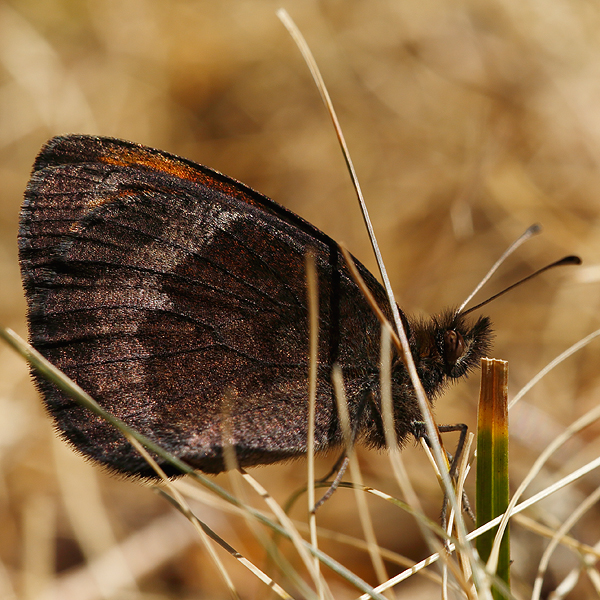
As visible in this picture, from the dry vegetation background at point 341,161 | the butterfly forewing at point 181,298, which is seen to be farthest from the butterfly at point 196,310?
the dry vegetation background at point 341,161

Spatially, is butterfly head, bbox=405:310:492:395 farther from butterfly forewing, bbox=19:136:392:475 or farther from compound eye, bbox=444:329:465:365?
butterfly forewing, bbox=19:136:392:475

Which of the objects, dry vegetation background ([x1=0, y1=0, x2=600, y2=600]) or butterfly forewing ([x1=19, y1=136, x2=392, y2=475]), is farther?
dry vegetation background ([x1=0, y1=0, x2=600, y2=600])

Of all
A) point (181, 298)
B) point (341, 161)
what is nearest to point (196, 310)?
point (181, 298)

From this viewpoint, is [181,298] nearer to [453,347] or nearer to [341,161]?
[453,347]

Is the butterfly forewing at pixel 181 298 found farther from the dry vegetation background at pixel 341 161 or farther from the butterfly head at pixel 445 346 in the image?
the dry vegetation background at pixel 341 161

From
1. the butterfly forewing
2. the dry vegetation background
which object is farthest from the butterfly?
the dry vegetation background
